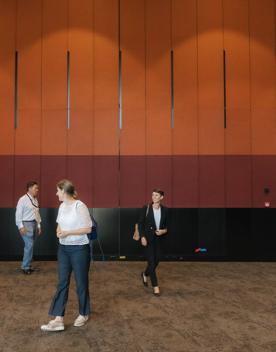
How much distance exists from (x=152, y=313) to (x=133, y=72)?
17.4 ft

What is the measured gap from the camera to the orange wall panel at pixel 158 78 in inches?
295

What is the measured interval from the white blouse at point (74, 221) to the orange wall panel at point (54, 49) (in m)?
4.68

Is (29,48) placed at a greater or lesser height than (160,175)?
greater

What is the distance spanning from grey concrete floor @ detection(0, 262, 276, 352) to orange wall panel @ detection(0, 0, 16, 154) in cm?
335

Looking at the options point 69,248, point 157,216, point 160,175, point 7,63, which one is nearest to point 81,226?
point 69,248

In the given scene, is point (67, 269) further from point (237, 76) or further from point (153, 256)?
point (237, 76)

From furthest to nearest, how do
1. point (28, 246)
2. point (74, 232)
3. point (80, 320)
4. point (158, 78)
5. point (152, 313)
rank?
point (158, 78) → point (28, 246) → point (152, 313) → point (80, 320) → point (74, 232)

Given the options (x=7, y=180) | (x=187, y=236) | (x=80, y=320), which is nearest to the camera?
(x=80, y=320)

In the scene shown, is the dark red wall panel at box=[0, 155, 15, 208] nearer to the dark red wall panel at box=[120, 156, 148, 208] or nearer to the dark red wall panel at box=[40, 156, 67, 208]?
the dark red wall panel at box=[40, 156, 67, 208]

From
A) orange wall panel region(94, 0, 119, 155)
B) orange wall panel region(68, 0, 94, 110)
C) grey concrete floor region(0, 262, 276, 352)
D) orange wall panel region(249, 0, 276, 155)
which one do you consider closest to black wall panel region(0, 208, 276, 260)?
grey concrete floor region(0, 262, 276, 352)

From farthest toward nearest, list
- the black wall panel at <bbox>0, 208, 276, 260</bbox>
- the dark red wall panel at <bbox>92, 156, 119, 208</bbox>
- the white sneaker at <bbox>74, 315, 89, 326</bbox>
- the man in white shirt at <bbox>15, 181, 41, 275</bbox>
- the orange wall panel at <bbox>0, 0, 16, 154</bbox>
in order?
the orange wall panel at <bbox>0, 0, 16, 154</bbox>
the dark red wall panel at <bbox>92, 156, 119, 208</bbox>
the black wall panel at <bbox>0, 208, 276, 260</bbox>
the man in white shirt at <bbox>15, 181, 41, 275</bbox>
the white sneaker at <bbox>74, 315, 89, 326</bbox>

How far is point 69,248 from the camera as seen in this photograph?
3.49 m

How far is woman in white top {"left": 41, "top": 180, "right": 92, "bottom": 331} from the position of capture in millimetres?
3457

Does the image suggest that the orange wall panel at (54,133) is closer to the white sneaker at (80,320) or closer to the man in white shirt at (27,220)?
the man in white shirt at (27,220)
